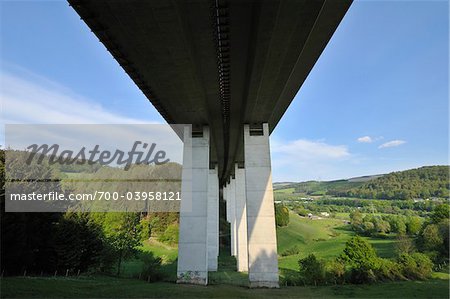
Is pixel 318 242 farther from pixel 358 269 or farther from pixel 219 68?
pixel 219 68

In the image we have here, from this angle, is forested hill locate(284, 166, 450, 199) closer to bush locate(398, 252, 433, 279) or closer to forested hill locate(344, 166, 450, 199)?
forested hill locate(344, 166, 450, 199)

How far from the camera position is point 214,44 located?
Answer: 633 inches

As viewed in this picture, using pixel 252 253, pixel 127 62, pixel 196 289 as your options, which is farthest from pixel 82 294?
pixel 127 62

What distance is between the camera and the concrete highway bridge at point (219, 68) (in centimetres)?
1331

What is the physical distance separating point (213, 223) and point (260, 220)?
761 inches

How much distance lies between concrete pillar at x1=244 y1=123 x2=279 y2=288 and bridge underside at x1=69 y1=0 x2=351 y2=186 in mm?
5920

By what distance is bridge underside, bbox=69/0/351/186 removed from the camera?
42.9 feet

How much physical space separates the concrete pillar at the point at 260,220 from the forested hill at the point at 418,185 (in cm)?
15699

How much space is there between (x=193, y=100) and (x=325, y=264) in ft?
70.5

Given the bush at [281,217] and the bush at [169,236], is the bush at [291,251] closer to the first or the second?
the bush at [281,217]

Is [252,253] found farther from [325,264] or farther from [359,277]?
[359,277]

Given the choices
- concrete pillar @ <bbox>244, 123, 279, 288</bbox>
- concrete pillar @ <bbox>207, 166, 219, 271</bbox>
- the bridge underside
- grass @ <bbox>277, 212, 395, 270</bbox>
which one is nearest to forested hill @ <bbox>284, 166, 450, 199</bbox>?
grass @ <bbox>277, 212, 395, 270</bbox>

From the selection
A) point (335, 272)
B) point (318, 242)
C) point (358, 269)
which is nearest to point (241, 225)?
point (335, 272)

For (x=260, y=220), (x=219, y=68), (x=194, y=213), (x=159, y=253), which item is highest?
(x=219, y=68)
